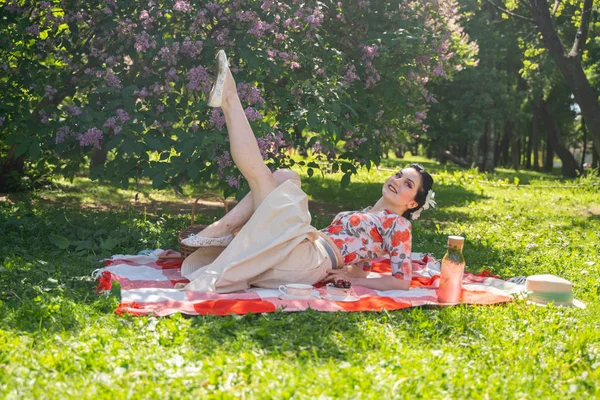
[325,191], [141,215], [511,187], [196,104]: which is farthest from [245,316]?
[511,187]

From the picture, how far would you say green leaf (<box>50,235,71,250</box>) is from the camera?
5172 millimetres

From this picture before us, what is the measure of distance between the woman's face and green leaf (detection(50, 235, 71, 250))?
2569 millimetres

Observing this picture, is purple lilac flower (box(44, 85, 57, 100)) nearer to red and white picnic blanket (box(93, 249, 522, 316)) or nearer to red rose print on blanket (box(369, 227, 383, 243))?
red and white picnic blanket (box(93, 249, 522, 316))


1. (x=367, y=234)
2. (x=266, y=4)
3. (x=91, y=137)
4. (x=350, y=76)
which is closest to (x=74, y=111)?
(x=91, y=137)

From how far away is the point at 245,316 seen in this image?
3.43 meters

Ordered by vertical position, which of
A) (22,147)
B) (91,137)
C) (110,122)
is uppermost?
(110,122)

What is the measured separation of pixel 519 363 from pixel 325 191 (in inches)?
316

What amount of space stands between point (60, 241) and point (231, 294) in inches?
79.7

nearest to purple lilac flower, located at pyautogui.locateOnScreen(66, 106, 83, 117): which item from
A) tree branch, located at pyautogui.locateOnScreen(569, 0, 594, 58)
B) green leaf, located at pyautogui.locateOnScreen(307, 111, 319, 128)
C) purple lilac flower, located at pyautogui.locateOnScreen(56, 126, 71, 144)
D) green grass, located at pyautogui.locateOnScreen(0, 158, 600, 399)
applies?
purple lilac flower, located at pyautogui.locateOnScreen(56, 126, 71, 144)

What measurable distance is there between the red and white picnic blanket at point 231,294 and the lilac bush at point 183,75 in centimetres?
155

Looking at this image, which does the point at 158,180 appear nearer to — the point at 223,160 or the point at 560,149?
the point at 223,160

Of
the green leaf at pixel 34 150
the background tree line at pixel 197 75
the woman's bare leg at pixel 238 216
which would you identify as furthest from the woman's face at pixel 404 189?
the green leaf at pixel 34 150

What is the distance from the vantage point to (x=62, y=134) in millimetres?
6379

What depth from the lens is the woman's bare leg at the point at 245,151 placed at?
4.06 metres
